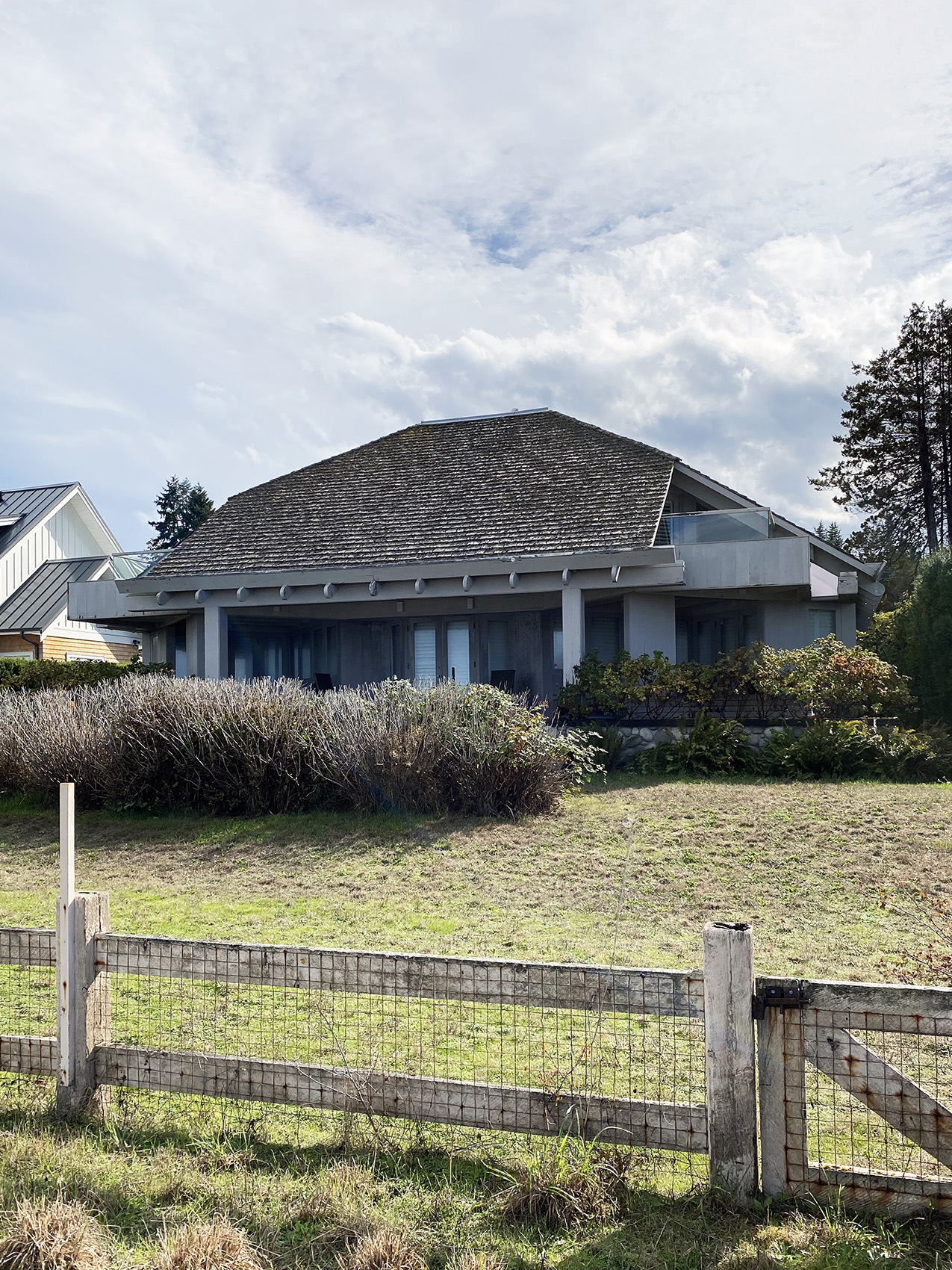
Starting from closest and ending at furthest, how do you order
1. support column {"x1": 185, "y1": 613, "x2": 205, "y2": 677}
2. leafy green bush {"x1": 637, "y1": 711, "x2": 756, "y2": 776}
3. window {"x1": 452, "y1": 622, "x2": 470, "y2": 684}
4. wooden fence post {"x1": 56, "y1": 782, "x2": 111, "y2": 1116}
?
wooden fence post {"x1": 56, "y1": 782, "x2": 111, "y2": 1116} < leafy green bush {"x1": 637, "y1": 711, "x2": 756, "y2": 776} < window {"x1": 452, "y1": 622, "x2": 470, "y2": 684} < support column {"x1": 185, "y1": 613, "x2": 205, "y2": 677}

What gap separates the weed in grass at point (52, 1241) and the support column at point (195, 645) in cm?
1755

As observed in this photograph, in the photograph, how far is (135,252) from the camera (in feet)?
37.8

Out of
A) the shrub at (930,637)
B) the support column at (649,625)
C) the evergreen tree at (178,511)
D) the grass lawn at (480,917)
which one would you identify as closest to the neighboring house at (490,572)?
the support column at (649,625)

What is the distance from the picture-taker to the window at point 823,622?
63.7ft

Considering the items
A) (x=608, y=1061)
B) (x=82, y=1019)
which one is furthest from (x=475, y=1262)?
(x=82, y=1019)

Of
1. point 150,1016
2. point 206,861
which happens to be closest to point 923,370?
point 206,861

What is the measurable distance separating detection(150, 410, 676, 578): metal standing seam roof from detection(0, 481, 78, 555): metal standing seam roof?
12.5 metres

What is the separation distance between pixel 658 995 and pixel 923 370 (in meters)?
35.8

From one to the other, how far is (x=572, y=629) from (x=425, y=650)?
4137 mm

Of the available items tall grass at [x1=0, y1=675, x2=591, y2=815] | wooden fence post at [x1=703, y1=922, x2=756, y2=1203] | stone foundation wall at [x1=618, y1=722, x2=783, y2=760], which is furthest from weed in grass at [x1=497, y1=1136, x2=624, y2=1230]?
stone foundation wall at [x1=618, y1=722, x2=783, y2=760]

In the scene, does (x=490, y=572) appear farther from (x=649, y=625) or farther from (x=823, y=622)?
(x=823, y=622)

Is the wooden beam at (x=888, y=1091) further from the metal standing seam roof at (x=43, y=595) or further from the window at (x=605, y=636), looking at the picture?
the metal standing seam roof at (x=43, y=595)

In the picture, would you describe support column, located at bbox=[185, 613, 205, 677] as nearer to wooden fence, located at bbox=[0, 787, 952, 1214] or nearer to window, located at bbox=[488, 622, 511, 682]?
window, located at bbox=[488, 622, 511, 682]

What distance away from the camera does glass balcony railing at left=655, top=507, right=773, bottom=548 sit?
17.7 m
